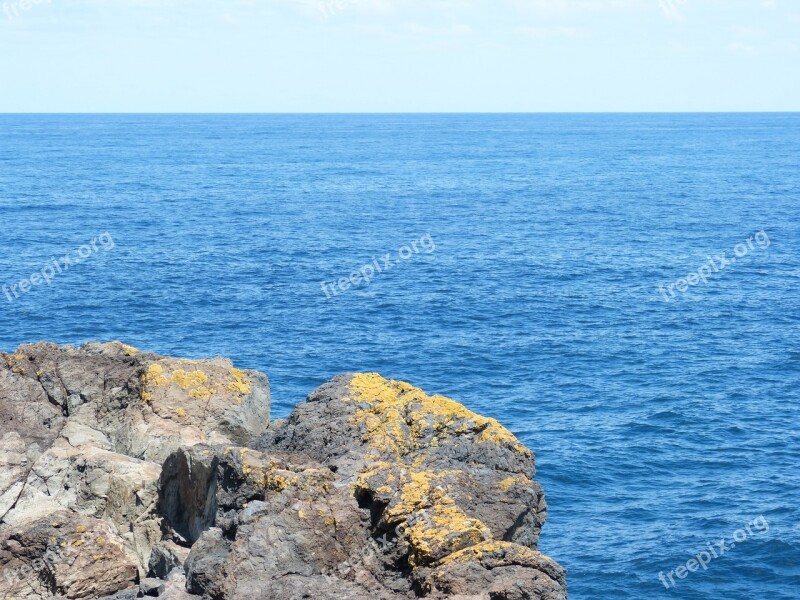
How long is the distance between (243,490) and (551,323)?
65.0 meters

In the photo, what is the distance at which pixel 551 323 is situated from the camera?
8312 cm

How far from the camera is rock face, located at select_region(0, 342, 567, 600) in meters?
18.5

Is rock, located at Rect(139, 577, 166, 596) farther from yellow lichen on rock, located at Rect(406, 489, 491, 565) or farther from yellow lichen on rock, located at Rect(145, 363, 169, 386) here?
yellow lichen on rock, located at Rect(145, 363, 169, 386)

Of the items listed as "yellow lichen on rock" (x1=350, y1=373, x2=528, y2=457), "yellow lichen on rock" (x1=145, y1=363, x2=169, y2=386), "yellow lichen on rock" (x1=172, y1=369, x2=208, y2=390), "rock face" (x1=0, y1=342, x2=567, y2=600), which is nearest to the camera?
"rock face" (x1=0, y1=342, x2=567, y2=600)

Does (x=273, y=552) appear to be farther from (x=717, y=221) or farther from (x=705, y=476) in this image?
(x=717, y=221)

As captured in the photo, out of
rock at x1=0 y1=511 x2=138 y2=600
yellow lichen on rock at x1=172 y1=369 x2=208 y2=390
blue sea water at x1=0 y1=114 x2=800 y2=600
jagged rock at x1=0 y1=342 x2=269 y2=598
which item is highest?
yellow lichen on rock at x1=172 y1=369 x2=208 y2=390

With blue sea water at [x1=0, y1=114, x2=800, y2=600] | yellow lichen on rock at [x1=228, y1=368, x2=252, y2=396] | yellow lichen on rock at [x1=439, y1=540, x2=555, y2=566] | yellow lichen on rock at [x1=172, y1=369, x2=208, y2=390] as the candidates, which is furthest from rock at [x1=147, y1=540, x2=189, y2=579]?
blue sea water at [x1=0, y1=114, x2=800, y2=600]

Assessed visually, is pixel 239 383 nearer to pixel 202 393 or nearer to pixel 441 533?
pixel 202 393

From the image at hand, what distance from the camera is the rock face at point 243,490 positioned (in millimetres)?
18547

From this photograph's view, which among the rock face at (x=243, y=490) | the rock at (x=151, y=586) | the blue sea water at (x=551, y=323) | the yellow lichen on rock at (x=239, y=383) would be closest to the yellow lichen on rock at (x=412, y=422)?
the rock face at (x=243, y=490)

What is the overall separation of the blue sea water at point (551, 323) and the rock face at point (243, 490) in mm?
22958

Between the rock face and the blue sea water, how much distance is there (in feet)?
75.3

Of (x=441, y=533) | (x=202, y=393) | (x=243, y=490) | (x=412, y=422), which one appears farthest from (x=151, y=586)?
(x=202, y=393)

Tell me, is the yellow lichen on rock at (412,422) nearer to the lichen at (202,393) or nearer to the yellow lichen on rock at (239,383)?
the yellow lichen on rock at (239,383)
